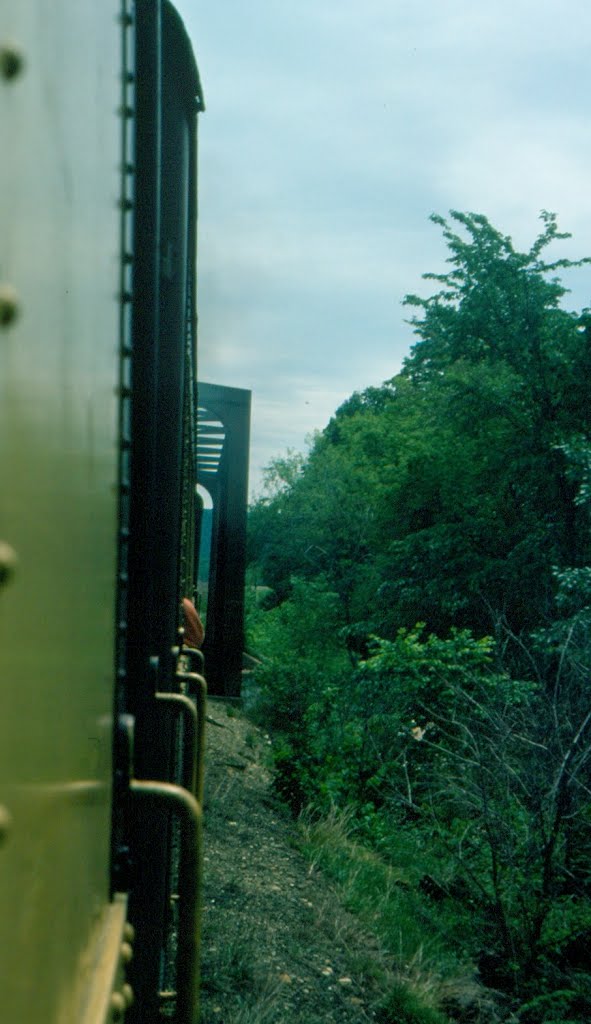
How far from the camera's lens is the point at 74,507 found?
0.98 meters

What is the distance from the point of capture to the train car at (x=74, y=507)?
70cm

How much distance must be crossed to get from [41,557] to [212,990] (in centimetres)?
469

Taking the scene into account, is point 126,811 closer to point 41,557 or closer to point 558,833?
point 41,557

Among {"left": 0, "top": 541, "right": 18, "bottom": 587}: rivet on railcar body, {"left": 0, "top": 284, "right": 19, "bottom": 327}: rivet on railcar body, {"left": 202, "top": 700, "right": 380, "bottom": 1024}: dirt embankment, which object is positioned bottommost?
{"left": 202, "top": 700, "right": 380, "bottom": 1024}: dirt embankment

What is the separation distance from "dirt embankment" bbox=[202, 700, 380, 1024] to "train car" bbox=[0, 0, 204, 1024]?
11.4 feet

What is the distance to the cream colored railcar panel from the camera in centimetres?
68

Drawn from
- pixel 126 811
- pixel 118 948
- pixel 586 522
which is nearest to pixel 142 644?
pixel 126 811

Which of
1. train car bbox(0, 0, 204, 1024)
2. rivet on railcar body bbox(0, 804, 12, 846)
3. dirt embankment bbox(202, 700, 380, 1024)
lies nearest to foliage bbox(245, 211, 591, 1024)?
dirt embankment bbox(202, 700, 380, 1024)

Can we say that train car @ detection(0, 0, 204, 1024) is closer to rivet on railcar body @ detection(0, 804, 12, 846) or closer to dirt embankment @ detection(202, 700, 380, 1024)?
rivet on railcar body @ detection(0, 804, 12, 846)

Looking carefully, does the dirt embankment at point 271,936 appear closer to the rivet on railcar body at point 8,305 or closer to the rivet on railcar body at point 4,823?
the rivet on railcar body at point 4,823

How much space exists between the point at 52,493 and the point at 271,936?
5673mm

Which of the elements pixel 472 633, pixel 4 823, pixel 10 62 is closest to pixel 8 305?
pixel 10 62

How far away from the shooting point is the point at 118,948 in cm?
137

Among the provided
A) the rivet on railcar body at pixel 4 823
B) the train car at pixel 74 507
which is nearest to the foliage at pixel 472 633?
the train car at pixel 74 507
